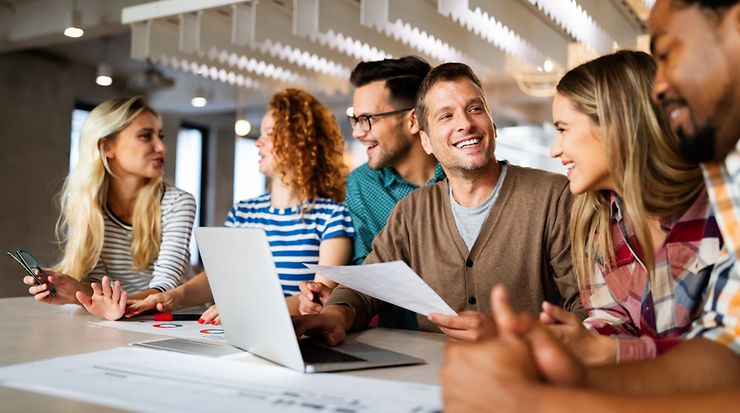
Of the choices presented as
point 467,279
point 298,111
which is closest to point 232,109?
point 298,111

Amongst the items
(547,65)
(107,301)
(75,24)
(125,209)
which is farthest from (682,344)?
(75,24)

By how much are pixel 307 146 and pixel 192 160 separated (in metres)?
7.30

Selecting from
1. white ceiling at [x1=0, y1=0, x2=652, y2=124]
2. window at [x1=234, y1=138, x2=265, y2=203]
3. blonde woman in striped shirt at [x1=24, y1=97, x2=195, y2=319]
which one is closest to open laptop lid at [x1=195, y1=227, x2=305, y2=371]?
blonde woman in striped shirt at [x1=24, y1=97, x2=195, y2=319]

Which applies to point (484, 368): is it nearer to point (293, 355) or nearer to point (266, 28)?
point (293, 355)

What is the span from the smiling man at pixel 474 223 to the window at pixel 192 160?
7589 mm

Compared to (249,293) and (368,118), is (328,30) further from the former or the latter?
(249,293)

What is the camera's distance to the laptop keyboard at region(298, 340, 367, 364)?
1205mm

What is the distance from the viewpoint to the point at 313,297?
71.3 inches

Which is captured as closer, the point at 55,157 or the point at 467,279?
the point at 467,279

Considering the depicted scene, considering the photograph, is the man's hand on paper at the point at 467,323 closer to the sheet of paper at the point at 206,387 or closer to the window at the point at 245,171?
the sheet of paper at the point at 206,387

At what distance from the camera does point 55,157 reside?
6812 mm

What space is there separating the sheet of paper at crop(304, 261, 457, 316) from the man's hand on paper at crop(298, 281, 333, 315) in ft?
1.08

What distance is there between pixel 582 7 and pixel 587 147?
170 cm

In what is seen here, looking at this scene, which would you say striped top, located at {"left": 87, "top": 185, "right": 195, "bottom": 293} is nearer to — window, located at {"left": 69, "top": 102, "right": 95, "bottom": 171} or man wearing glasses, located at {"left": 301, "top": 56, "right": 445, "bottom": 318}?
man wearing glasses, located at {"left": 301, "top": 56, "right": 445, "bottom": 318}
